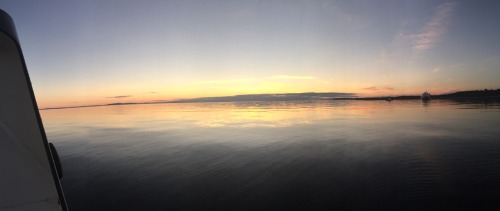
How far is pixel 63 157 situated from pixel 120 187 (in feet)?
29.4

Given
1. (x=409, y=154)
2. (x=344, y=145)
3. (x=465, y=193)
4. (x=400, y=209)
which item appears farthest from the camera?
(x=344, y=145)

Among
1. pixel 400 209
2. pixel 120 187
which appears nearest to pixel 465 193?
pixel 400 209

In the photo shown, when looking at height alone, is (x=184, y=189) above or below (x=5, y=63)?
below

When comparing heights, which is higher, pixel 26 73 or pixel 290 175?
pixel 26 73

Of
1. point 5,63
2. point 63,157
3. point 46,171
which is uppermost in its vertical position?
point 5,63

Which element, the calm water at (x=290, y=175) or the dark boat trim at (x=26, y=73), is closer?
the dark boat trim at (x=26, y=73)

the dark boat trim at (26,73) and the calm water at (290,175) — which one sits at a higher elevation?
the dark boat trim at (26,73)

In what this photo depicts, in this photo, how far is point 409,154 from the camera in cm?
1397

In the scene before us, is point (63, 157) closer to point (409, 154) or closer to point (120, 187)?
point (120, 187)

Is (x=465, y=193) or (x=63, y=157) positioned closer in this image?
(x=465, y=193)

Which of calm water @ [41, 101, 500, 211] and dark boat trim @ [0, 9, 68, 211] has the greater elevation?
dark boat trim @ [0, 9, 68, 211]

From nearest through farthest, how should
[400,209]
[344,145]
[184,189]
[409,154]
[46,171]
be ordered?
Answer: 1. [46,171]
2. [400,209]
3. [184,189]
4. [409,154]
5. [344,145]

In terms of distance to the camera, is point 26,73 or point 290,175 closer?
point 26,73

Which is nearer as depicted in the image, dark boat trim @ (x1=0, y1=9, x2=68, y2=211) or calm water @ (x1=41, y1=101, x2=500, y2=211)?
dark boat trim @ (x1=0, y1=9, x2=68, y2=211)
